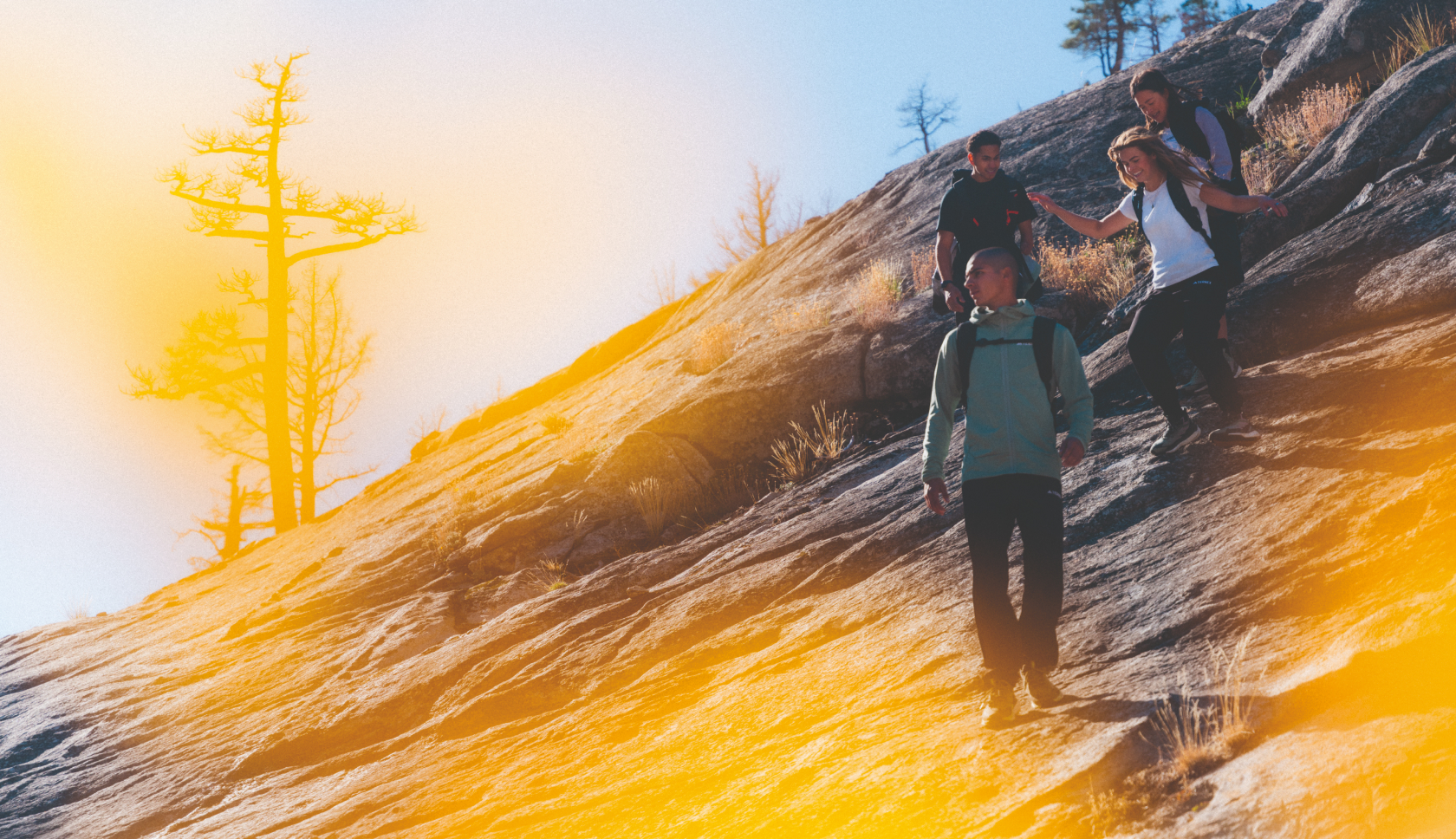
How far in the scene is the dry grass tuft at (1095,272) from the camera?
31.1ft

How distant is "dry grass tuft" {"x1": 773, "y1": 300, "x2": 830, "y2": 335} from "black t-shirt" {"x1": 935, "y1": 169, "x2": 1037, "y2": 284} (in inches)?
204

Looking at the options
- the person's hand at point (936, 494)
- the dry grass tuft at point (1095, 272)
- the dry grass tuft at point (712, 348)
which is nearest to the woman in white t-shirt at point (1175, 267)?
the person's hand at point (936, 494)

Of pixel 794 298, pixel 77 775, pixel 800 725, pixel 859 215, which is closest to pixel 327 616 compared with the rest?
pixel 77 775

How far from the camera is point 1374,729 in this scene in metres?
3.21

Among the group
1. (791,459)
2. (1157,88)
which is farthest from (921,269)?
(1157,88)

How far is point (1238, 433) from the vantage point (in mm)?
5445

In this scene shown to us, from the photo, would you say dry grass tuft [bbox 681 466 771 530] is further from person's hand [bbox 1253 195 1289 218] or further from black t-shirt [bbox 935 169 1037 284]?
person's hand [bbox 1253 195 1289 218]

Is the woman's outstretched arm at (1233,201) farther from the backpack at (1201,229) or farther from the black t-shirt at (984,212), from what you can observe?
the black t-shirt at (984,212)

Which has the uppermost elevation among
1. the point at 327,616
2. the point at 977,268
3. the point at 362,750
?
the point at 977,268

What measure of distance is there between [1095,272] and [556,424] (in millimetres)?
7364

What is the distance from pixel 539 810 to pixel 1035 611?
10.4 feet

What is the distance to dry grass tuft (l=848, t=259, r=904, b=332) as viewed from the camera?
10896 mm

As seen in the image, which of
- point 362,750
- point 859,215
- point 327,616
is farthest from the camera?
point 859,215

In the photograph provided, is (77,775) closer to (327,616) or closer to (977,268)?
(327,616)
